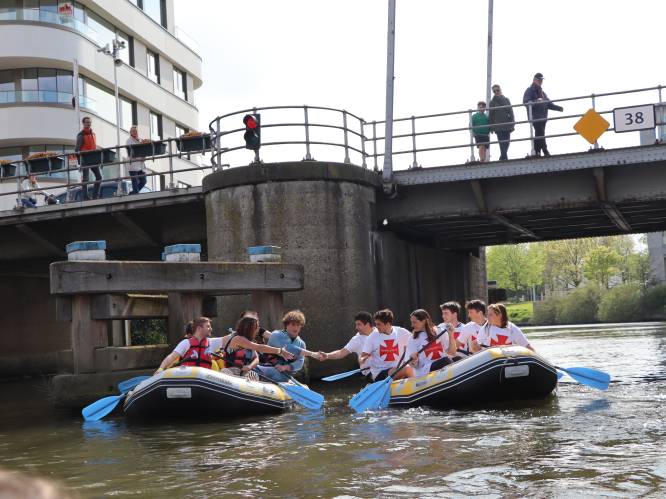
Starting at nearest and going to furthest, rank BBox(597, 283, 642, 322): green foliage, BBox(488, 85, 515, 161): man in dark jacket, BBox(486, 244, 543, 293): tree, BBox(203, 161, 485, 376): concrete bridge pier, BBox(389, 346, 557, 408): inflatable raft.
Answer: BBox(389, 346, 557, 408): inflatable raft < BBox(203, 161, 485, 376): concrete bridge pier < BBox(488, 85, 515, 161): man in dark jacket < BBox(597, 283, 642, 322): green foliage < BBox(486, 244, 543, 293): tree

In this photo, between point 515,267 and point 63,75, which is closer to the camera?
point 63,75

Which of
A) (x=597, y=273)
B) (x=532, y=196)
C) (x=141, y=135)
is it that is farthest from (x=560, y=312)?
(x=532, y=196)

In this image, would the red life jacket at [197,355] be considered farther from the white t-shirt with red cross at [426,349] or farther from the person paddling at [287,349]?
the white t-shirt with red cross at [426,349]

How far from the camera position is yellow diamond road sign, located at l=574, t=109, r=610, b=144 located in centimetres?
1617

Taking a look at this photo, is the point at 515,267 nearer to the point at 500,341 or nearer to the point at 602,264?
the point at 602,264

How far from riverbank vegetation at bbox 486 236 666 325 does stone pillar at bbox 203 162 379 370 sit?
124 feet

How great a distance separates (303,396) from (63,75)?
78.4 ft

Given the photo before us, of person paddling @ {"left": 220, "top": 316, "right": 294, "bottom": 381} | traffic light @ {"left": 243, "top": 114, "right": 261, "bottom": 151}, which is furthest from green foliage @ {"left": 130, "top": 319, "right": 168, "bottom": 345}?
person paddling @ {"left": 220, "top": 316, "right": 294, "bottom": 381}

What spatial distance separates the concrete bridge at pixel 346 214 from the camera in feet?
54.1

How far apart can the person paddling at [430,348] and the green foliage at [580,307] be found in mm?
44700

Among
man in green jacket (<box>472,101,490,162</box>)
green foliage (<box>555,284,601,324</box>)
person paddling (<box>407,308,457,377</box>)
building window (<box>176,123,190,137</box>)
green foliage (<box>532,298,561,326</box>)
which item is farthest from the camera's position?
green foliage (<box>532,298,561,326</box>)

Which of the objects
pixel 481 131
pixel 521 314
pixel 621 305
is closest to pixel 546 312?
pixel 621 305

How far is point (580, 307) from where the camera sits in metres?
55.2

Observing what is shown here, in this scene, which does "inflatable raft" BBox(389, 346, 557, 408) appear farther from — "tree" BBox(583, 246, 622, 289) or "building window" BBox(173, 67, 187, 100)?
"tree" BBox(583, 246, 622, 289)
